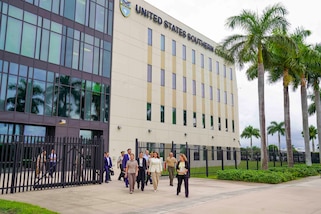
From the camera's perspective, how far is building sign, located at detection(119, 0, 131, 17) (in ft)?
102

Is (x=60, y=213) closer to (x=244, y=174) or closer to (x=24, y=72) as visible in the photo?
(x=244, y=174)

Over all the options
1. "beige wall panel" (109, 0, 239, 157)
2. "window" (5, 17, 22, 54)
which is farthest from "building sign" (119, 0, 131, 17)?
"window" (5, 17, 22, 54)

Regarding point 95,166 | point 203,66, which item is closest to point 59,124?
point 95,166

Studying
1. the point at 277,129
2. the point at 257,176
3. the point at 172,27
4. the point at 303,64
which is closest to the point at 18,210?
the point at 257,176

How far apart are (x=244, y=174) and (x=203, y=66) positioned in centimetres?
2650

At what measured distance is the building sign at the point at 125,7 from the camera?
31175 millimetres

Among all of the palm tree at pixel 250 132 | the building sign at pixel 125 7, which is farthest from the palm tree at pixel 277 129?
the building sign at pixel 125 7

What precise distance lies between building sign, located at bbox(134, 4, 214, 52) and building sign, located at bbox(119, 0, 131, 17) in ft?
4.30

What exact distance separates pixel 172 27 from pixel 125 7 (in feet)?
26.8

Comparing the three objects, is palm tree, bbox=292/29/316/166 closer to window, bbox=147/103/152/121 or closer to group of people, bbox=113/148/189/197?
window, bbox=147/103/152/121

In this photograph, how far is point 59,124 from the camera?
24.4 meters

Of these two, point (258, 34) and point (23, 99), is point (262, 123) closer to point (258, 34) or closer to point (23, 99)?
point (258, 34)

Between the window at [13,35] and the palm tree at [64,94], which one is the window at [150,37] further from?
the window at [13,35]

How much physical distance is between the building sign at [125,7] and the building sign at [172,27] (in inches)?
51.6
